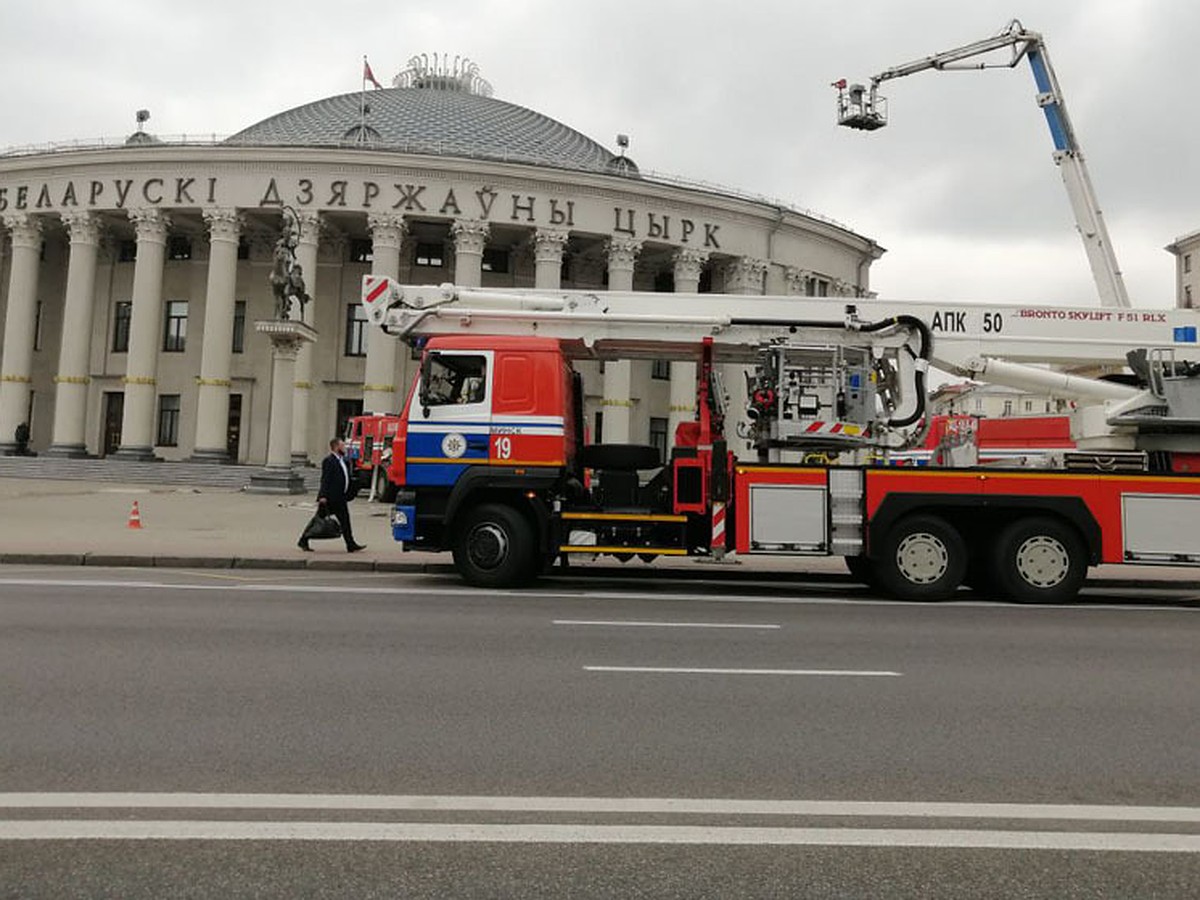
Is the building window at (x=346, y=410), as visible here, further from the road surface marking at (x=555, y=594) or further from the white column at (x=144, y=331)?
the road surface marking at (x=555, y=594)

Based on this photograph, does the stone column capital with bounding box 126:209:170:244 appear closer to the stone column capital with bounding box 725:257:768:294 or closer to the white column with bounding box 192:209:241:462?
the white column with bounding box 192:209:241:462

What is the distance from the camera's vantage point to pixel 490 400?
11.7m

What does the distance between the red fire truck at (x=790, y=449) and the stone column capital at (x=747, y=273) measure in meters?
35.0

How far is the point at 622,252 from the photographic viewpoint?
44531 millimetres

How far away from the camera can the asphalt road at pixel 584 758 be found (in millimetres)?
3312

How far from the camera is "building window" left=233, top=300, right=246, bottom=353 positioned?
4722 cm

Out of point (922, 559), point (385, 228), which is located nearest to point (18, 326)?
Result: point (385, 228)

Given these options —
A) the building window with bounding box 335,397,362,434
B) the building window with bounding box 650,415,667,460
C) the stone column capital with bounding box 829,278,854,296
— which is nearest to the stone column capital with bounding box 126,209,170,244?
the building window with bounding box 335,397,362,434

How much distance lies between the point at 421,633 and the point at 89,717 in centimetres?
323

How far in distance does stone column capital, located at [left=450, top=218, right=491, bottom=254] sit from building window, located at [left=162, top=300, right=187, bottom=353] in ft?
51.2

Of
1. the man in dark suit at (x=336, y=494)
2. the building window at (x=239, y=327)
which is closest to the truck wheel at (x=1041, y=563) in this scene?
the man in dark suit at (x=336, y=494)

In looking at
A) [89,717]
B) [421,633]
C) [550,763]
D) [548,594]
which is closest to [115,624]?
[421,633]

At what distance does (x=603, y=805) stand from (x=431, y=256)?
4633cm

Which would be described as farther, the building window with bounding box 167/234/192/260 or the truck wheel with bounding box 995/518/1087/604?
the building window with bounding box 167/234/192/260
